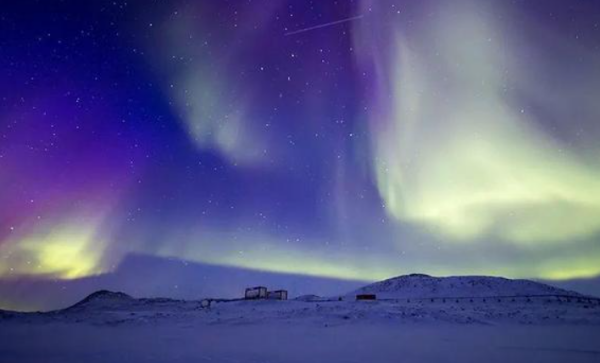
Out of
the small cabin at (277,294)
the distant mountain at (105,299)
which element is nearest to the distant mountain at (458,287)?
the small cabin at (277,294)

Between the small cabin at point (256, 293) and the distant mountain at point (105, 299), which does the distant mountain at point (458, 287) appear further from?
the distant mountain at point (105, 299)

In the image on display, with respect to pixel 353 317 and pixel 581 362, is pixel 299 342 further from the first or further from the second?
pixel 353 317

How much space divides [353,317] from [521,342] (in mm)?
16719

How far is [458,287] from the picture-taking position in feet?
232

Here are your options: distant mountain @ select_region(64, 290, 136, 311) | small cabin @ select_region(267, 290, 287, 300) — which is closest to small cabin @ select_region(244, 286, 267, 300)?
small cabin @ select_region(267, 290, 287, 300)

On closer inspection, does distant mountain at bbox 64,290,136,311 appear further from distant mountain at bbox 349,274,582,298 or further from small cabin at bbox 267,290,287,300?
distant mountain at bbox 349,274,582,298

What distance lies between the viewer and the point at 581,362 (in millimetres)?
12367

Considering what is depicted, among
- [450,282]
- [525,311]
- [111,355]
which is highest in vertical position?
[450,282]

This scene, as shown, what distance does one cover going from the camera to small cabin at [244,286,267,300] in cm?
6719

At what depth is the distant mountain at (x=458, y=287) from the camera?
67125mm

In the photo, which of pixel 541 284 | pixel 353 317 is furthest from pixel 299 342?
pixel 541 284

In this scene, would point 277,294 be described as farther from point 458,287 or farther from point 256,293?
point 458,287

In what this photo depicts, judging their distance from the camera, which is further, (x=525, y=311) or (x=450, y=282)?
(x=450, y=282)

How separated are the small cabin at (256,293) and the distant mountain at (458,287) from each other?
67.4 feet
